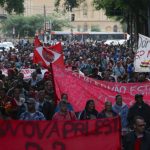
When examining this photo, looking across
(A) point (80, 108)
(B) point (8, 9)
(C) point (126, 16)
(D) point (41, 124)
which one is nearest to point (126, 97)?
(A) point (80, 108)

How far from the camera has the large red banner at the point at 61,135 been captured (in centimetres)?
859

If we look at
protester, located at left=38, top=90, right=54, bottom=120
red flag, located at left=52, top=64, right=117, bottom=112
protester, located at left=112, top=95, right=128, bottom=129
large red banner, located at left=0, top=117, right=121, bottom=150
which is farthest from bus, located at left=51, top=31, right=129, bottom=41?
large red banner, located at left=0, top=117, right=121, bottom=150

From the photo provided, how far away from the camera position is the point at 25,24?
104m

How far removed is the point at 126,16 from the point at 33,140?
43.3 m

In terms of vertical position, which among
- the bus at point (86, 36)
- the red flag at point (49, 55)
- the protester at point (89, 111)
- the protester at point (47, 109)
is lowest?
the bus at point (86, 36)

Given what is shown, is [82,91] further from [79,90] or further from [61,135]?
[61,135]

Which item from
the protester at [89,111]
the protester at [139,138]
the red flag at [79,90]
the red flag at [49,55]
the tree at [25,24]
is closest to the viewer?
the protester at [139,138]

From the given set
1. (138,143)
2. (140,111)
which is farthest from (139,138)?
(140,111)

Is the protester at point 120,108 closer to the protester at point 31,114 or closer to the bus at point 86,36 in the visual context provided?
the protester at point 31,114

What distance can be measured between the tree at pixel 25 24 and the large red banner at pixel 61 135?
93347 mm

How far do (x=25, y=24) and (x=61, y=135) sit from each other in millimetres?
96512

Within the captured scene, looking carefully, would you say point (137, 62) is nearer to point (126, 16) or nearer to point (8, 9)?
point (8, 9)

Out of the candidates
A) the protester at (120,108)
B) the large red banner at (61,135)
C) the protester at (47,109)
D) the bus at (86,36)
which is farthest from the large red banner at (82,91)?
the bus at (86,36)

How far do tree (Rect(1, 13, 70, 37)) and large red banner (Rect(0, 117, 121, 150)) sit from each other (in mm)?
93347
